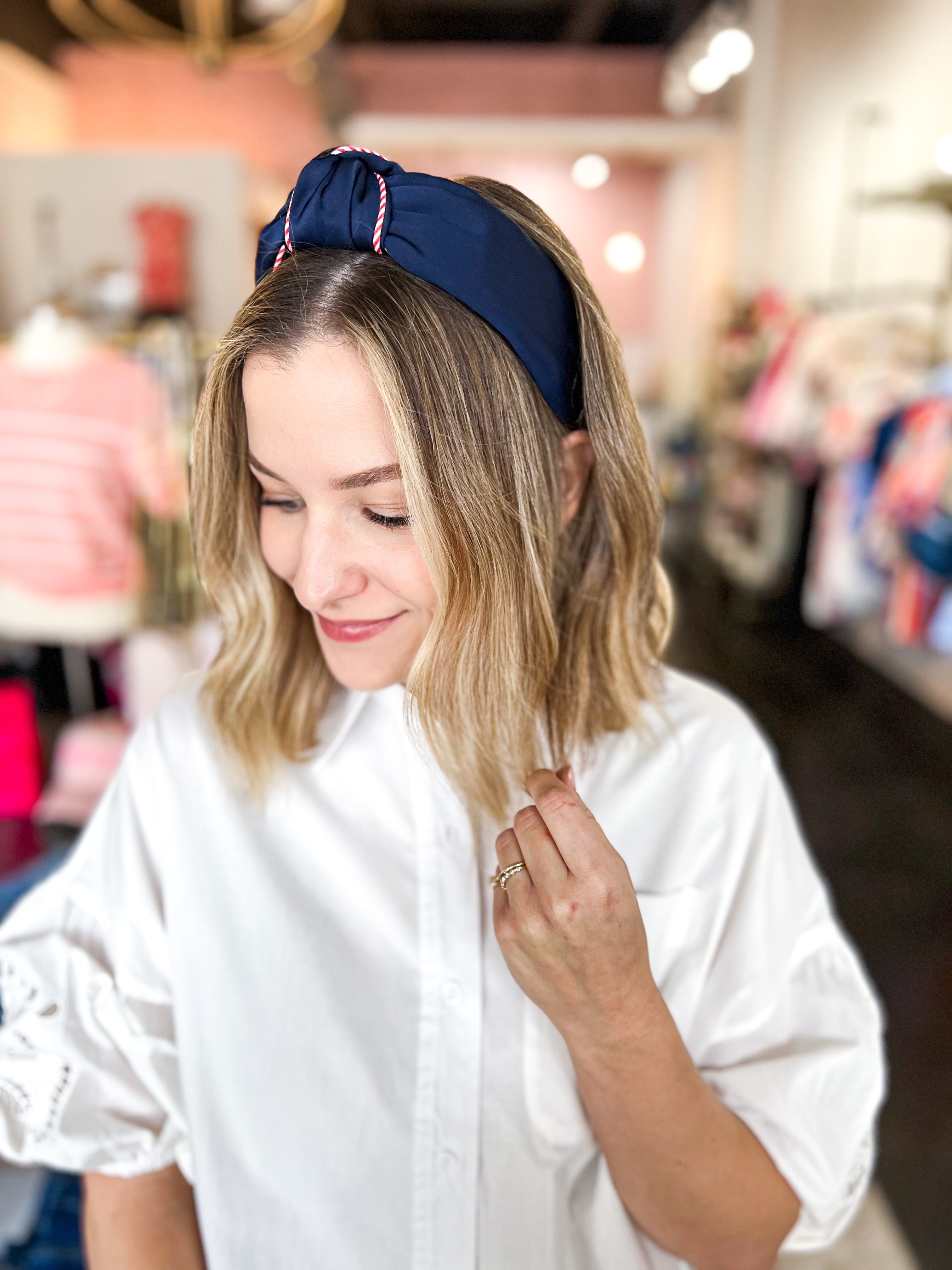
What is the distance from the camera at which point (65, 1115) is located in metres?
0.83

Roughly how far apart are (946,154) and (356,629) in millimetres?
3446

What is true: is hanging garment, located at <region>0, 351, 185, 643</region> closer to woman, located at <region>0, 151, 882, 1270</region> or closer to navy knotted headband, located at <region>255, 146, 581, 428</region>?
woman, located at <region>0, 151, 882, 1270</region>

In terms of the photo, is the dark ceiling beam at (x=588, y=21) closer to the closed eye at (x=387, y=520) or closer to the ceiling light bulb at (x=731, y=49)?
the ceiling light bulb at (x=731, y=49)

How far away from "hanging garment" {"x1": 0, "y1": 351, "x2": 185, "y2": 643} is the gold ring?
1.95m

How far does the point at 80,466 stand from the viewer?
7.86ft

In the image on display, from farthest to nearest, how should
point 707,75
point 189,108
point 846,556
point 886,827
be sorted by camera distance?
1. point 189,108
2. point 707,75
3. point 846,556
4. point 886,827

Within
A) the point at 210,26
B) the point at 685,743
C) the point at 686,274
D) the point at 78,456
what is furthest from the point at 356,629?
the point at 686,274

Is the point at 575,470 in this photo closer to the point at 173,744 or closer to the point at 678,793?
the point at 678,793

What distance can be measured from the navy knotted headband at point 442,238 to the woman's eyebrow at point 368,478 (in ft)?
0.45

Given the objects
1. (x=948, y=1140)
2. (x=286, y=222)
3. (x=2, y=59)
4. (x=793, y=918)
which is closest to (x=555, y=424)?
(x=286, y=222)

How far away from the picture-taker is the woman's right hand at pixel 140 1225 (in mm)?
835

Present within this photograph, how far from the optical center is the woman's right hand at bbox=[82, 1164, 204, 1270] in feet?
2.74

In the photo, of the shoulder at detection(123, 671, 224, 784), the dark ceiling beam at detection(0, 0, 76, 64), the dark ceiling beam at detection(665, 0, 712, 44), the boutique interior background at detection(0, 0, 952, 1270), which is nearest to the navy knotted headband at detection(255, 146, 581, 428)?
the boutique interior background at detection(0, 0, 952, 1270)

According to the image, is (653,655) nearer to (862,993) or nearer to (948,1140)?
(862,993)
